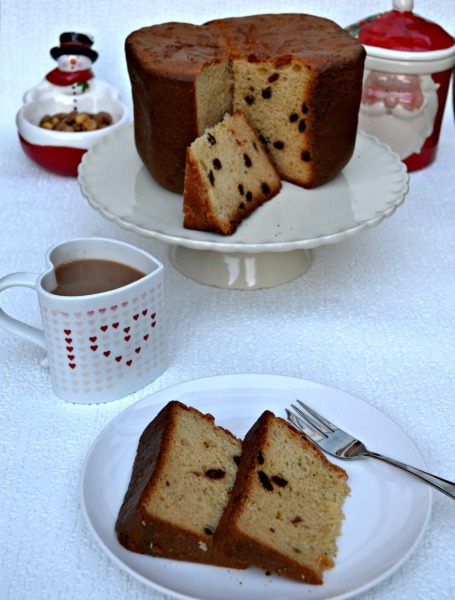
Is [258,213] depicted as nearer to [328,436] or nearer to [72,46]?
[328,436]

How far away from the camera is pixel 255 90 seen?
1.80 m

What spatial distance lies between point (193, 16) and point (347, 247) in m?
1.13

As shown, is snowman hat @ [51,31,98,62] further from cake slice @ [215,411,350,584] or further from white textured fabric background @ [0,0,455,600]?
cake slice @ [215,411,350,584]

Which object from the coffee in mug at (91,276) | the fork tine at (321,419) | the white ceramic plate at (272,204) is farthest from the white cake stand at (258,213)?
the fork tine at (321,419)

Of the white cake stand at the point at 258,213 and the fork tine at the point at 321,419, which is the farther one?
the white cake stand at the point at 258,213

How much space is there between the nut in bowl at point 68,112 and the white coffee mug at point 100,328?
2.76 feet

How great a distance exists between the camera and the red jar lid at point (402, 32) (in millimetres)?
2176

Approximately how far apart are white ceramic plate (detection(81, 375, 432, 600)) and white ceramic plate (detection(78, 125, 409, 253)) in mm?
336

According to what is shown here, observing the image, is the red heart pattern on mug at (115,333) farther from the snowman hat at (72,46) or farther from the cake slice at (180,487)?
the snowman hat at (72,46)

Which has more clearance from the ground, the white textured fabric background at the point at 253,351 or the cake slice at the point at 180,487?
the cake slice at the point at 180,487

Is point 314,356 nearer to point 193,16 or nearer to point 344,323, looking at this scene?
point 344,323

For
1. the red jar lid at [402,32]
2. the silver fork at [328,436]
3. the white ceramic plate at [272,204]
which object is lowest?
the silver fork at [328,436]

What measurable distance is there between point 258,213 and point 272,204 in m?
0.06

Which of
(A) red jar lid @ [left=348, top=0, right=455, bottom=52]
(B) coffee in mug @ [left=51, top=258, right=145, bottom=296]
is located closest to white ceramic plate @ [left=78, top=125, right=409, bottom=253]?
(B) coffee in mug @ [left=51, top=258, right=145, bottom=296]
